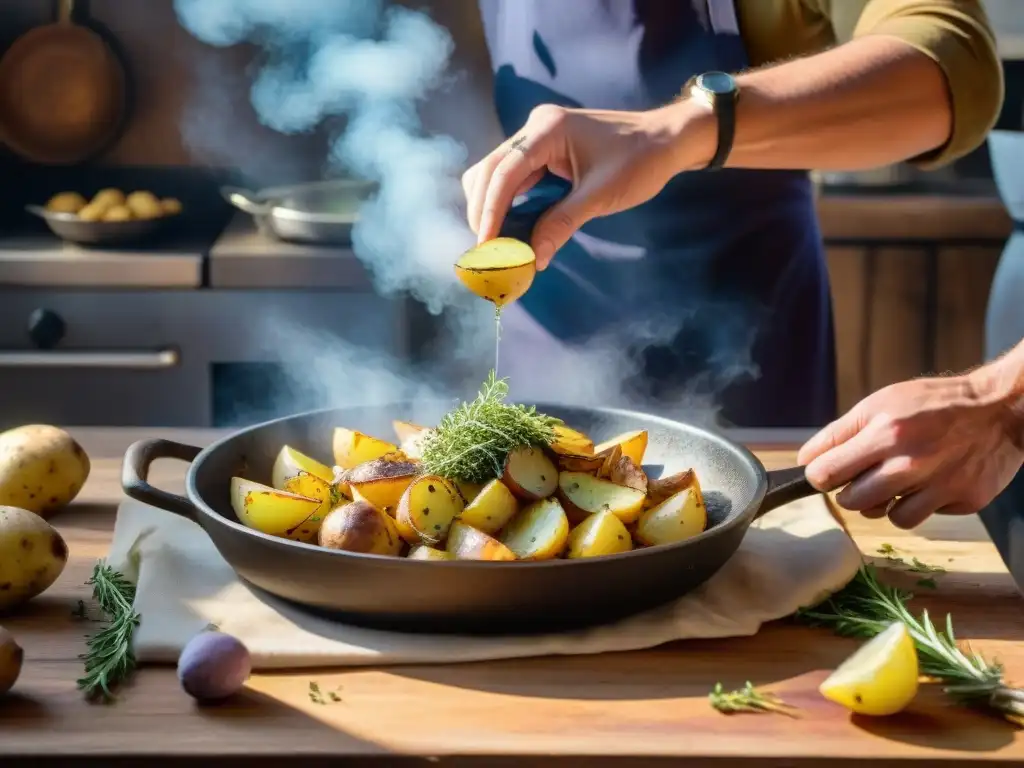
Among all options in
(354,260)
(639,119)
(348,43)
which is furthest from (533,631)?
(348,43)

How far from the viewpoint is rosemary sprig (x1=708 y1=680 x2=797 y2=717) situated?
1.08m

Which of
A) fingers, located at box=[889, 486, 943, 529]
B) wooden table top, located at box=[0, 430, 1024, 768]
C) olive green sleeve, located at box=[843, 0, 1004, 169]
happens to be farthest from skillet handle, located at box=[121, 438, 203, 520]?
olive green sleeve, located at box=[843, 0, 1004, 169]

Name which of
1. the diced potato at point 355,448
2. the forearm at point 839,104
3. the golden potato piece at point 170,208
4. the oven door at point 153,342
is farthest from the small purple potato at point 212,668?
the golden potato piece at point 170,208

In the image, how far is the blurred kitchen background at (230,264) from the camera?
2.90 metres

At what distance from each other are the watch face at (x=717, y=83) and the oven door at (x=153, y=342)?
1274 millimetres

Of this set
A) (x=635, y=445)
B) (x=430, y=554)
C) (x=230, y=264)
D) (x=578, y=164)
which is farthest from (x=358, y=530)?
(x=230, y=264)

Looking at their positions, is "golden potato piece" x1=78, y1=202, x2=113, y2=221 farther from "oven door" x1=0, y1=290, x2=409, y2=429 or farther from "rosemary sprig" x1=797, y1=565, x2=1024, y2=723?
"rosemary sprig" x1=797, y1=565, x2=1024, y2=723

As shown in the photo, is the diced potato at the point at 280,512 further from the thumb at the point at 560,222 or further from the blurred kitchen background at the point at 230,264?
the blurred kitchen background at the point at 230,264

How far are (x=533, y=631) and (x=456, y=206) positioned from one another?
7.61ft

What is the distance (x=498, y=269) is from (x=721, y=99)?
1.75 ft

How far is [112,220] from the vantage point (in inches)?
114

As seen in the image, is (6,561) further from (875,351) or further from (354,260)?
(875,351)

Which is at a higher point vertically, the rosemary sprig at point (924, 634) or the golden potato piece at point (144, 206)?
the golden potato piece at point (144, 206)

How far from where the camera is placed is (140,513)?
4.89 ft
